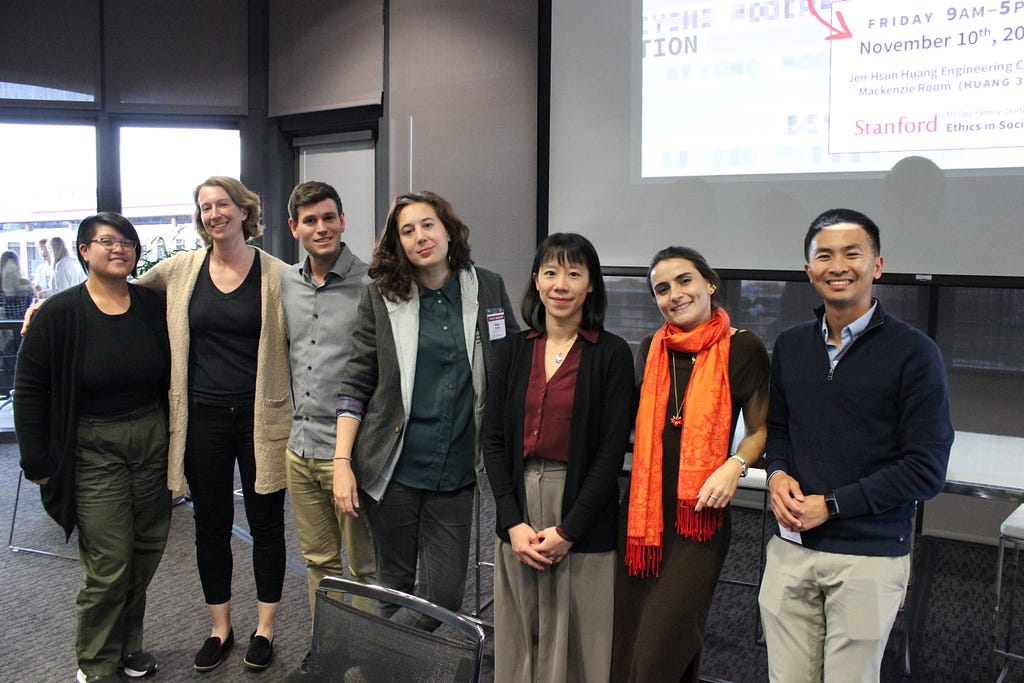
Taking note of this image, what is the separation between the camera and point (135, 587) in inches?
101

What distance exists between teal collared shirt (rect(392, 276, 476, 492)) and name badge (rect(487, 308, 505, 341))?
0.26 feet

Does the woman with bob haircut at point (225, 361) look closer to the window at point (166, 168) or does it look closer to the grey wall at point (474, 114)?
the grey wall at point (474, 114)

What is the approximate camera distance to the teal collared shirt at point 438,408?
2.09 meters

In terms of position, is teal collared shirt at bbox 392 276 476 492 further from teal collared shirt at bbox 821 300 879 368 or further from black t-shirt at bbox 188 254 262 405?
teal collared shirt at bbox 821 300 879 368

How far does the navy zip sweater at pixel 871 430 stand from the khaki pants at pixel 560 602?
511mm

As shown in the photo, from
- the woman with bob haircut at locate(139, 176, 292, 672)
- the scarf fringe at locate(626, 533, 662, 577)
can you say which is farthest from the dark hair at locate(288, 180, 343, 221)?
the scarf fringe at locate(626, 533, 662, 577)

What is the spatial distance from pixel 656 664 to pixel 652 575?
20 centimetres

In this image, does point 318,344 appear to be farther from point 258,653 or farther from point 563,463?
point 258,653

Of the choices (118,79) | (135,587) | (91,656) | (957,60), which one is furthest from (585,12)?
(118,79)

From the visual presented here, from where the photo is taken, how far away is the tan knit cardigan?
2.43 metres

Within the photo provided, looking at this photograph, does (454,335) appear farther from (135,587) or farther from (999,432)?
(999,432)

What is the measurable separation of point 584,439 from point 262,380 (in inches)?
43.8

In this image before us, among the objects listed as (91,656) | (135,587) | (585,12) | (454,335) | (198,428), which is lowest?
(91,656)

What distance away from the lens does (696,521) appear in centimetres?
181
